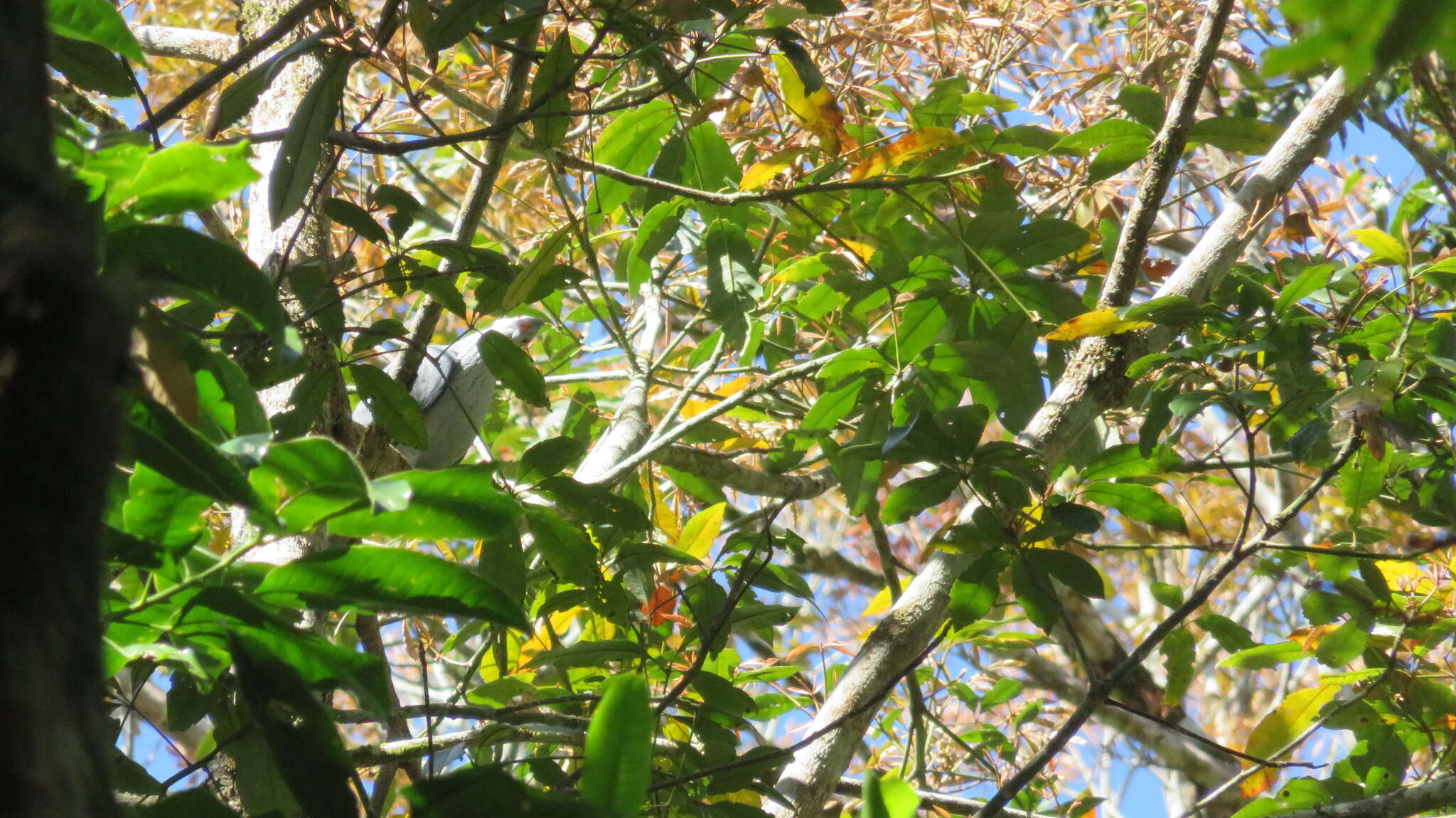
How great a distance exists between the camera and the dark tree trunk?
1.17 ft

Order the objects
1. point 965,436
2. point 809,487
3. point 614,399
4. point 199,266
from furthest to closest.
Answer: point 614,399 → point 809,487 → point 965,436 → point 199,266

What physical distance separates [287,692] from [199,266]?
0.30 metres

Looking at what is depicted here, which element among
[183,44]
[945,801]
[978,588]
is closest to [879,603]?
[945,801]

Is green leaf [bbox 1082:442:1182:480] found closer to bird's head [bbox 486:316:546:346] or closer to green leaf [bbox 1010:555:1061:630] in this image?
green leaf [bbox 1010:555:1061:630]

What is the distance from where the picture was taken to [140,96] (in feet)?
4.00

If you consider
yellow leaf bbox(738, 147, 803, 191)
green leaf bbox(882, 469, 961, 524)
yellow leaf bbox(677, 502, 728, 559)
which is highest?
yellow leaf bbox(738, 147, 803, 191)

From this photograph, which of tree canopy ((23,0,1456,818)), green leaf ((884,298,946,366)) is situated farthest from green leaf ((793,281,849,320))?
green leaf ((884,298,946,366))

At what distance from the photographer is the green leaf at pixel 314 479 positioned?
630 mm

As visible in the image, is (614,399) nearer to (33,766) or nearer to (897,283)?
(897,283)

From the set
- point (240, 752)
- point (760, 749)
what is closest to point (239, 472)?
point (240, 752)

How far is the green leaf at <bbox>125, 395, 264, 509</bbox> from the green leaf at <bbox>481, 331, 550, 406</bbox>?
1.22 metres

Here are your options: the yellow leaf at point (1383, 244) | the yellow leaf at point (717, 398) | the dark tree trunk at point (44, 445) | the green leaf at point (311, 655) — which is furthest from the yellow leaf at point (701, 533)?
the dark tree trunk at point (44, 445)

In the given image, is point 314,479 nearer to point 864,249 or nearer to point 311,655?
point 311,655

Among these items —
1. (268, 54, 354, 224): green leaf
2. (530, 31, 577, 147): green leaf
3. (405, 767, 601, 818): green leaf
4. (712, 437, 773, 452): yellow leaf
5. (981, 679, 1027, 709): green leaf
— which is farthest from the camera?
(712, 437, 773, 452): yellow leaf
